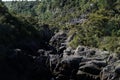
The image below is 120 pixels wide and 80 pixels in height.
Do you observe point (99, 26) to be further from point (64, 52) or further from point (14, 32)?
point (14, 32)

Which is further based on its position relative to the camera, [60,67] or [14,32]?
[14,32]

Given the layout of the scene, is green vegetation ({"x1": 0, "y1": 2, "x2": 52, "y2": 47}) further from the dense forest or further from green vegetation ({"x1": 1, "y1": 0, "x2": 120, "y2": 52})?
green vegetation ({"x1": 1, "y1": 0, "x2": 120, "y2": 52})

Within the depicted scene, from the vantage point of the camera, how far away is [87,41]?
89.0 m

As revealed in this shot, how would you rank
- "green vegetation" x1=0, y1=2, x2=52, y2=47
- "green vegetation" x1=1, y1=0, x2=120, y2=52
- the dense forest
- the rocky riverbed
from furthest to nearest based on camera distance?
1. "green vegetation" x1=1, y1=0, x2=120, y2=52
2. "green vegetation" x1=0, y1=2, x2=52, y2=47
3. the dense forest
4. the rocky riverbed

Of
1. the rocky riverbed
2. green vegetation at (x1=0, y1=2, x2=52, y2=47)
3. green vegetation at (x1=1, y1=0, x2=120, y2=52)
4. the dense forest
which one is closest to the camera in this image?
the rocky riverbed

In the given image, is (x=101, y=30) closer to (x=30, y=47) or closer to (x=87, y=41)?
(x=87, y=41)

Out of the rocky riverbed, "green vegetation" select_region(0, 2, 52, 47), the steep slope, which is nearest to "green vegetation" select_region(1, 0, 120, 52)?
the steep slope

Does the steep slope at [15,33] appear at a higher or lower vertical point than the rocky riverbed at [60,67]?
higher

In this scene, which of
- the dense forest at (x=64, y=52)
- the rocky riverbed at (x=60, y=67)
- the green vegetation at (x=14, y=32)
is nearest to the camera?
the rocky riverbed at (x=60, y=67)

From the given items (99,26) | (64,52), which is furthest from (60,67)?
(99,26)

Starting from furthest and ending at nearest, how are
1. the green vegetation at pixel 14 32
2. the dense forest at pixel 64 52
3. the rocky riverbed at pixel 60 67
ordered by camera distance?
the green vegetation at pixel 14 32 < the dense forest at pixel 64 52 < the rocky riverbed at pixel 60 67

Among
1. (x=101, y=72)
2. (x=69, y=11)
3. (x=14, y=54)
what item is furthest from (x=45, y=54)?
(x=69, y=11)

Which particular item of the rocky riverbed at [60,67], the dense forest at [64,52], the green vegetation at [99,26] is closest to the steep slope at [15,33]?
the dense forest at [64,52]

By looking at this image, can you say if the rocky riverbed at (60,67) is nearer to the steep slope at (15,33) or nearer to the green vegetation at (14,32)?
the steep slope at (15,33)
